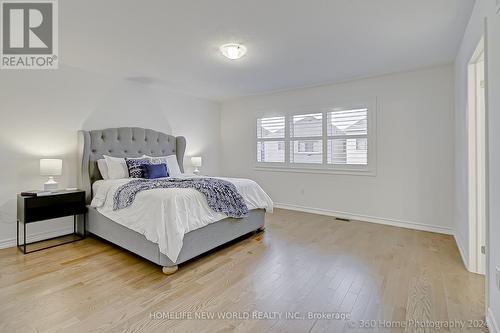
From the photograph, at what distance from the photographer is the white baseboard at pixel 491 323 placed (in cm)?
157

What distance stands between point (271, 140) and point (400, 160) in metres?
2.43

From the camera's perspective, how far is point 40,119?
3430mm

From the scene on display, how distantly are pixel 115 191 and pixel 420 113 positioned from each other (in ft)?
14.1

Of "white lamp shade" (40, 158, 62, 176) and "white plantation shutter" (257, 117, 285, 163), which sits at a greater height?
"white plantation shutter" (257, 117, 285, 163)

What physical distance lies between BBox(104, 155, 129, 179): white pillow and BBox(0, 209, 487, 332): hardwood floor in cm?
94

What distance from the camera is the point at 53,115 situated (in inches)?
139

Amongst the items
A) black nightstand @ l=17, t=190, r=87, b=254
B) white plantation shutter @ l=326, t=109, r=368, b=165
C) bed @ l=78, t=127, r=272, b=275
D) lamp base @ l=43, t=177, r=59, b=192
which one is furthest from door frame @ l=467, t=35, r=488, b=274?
lamp base @ l=43, t=177, r=59, b=192

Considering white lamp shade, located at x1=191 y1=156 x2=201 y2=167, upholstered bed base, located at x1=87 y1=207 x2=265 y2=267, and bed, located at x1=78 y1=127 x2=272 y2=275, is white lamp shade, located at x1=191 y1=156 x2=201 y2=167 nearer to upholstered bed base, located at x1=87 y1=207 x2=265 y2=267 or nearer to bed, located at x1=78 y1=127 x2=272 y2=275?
bed, located at x1=78 y1=127 x2=272 y2=275

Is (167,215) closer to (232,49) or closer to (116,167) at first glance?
(116,167)

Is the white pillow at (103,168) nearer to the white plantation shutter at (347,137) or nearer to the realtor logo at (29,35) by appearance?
the realtor logo at (29,35)

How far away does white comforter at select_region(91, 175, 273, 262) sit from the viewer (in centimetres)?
244

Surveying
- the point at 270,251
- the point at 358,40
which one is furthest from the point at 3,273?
the point at 358,40

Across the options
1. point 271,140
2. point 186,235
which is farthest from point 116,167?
point 271,140

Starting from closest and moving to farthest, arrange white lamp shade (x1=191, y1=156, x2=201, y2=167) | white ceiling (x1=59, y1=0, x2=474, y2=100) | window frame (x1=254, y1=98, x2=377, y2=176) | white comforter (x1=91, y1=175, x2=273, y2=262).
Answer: white ceiling (x1=59, y1=0, x2=474, y2=100)
white comforter (x1=91, y1=175, x2=273, y2=262)
window frame (x1=254, y1=98, x2=377, y2=176)
white lamp shade (x1=191, y1=156, x2=201, y2=167)
